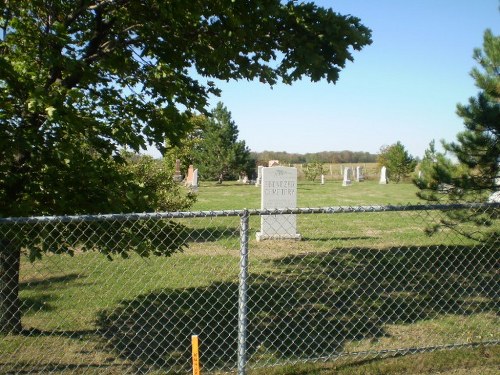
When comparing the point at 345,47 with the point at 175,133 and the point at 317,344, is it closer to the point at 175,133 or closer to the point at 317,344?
the point at 175,133

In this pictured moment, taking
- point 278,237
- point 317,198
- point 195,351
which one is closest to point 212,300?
point 195,351

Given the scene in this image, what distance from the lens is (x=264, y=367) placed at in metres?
3.84

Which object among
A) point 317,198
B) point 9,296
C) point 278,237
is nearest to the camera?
point 9,296

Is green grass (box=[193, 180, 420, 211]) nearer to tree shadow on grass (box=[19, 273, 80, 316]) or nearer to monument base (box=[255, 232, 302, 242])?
monument base (box=[255, 232, 302, 242])

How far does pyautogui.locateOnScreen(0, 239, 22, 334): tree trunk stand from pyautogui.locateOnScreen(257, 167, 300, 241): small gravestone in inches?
255

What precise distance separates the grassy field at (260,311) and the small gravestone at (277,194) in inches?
59.7

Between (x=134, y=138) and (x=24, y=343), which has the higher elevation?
(x=134, y=138)

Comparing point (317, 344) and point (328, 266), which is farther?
point (328, 266)

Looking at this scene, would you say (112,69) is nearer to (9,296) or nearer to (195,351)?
(9,296)

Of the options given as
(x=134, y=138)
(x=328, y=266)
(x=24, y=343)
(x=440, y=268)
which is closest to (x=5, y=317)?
(x=24, y=343)

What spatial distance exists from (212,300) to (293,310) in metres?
1.14

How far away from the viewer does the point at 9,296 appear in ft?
15.8

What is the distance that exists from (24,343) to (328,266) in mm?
4889

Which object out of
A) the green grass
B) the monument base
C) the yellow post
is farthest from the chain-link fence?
the green grass
